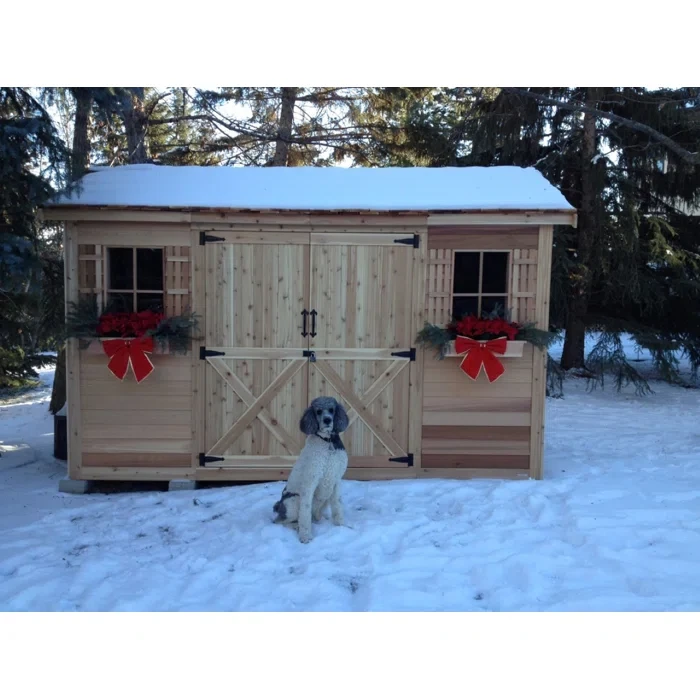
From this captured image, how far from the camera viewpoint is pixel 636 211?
10.3 metres

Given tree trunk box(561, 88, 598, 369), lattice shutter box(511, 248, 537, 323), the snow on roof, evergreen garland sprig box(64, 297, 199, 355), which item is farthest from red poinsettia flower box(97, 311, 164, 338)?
tree trunk box(561, 88, 598, 369)

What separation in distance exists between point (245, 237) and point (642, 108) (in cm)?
820

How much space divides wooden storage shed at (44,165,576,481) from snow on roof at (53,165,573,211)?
28mm

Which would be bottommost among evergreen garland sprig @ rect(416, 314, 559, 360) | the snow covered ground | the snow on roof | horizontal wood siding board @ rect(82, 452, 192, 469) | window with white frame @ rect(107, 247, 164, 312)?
the snow covered ground

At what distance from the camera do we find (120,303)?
5297 millimetres

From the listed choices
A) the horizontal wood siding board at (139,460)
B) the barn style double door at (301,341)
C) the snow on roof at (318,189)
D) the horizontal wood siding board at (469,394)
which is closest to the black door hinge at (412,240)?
the barn style double door at (301,341)

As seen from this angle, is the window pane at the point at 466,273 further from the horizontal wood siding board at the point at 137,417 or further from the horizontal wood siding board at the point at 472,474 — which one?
the horizontal wood siding board at the point at 137,417

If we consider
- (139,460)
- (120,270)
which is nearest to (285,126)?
(120,270)

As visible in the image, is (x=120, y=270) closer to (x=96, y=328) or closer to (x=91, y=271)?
(x=91, y=271)

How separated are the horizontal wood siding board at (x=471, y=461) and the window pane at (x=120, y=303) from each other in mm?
3114

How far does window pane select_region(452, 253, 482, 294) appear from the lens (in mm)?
5438

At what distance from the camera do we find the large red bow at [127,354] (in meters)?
5.03

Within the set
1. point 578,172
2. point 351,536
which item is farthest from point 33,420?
point 578,172

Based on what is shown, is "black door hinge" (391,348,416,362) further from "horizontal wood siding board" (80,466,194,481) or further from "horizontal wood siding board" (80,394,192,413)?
"horizontal wood siding board" (80,466,194,481)
